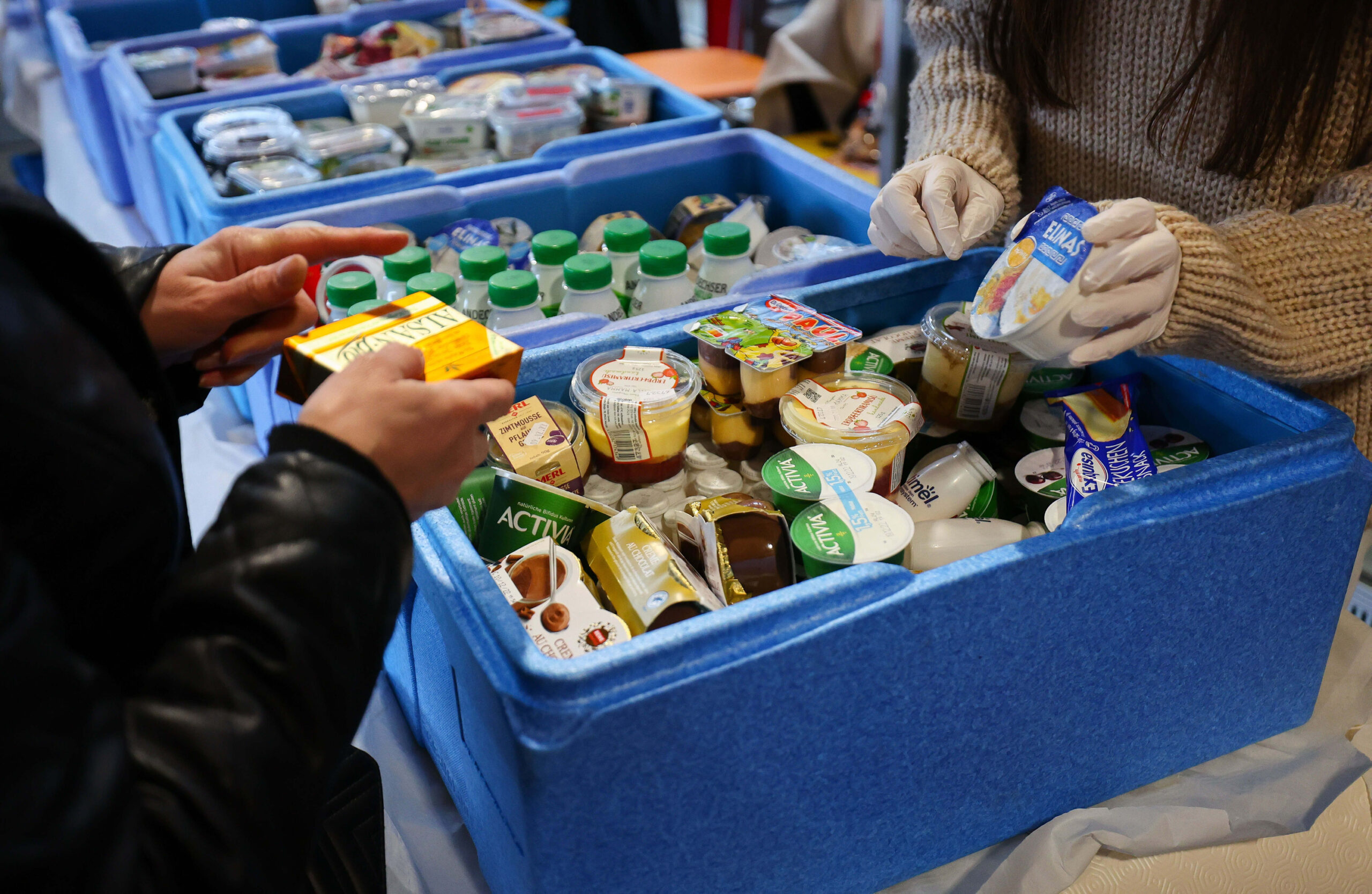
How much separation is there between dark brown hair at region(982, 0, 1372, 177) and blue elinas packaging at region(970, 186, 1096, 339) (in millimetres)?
201

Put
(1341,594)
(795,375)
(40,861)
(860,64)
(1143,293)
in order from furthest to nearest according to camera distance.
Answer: (860,64) → (795,375) → (1341,594) → (1143,293) → (40,861)

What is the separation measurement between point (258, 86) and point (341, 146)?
0.40 metres

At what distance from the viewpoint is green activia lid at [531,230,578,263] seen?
1.29m

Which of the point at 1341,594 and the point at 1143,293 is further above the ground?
the point at 1143,293

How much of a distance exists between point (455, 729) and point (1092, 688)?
526 millimetres

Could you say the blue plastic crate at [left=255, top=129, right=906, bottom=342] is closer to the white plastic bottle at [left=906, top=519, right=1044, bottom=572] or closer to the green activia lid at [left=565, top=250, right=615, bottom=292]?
the green activia lid at [left=565, top=250, right=615, bottom=292]

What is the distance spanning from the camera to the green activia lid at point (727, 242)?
130cm

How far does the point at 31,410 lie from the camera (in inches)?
17.4

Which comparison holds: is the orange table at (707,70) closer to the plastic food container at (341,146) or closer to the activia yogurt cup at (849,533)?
the plastic food container at (341,146)

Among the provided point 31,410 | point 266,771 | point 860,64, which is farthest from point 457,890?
point 860,64

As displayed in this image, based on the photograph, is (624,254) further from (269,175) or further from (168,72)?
(168,72)

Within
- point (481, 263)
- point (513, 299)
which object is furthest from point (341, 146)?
point (513, 299)

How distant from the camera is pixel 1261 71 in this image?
2.76ft

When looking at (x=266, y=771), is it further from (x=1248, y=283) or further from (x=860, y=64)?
(x=860, y=64)
